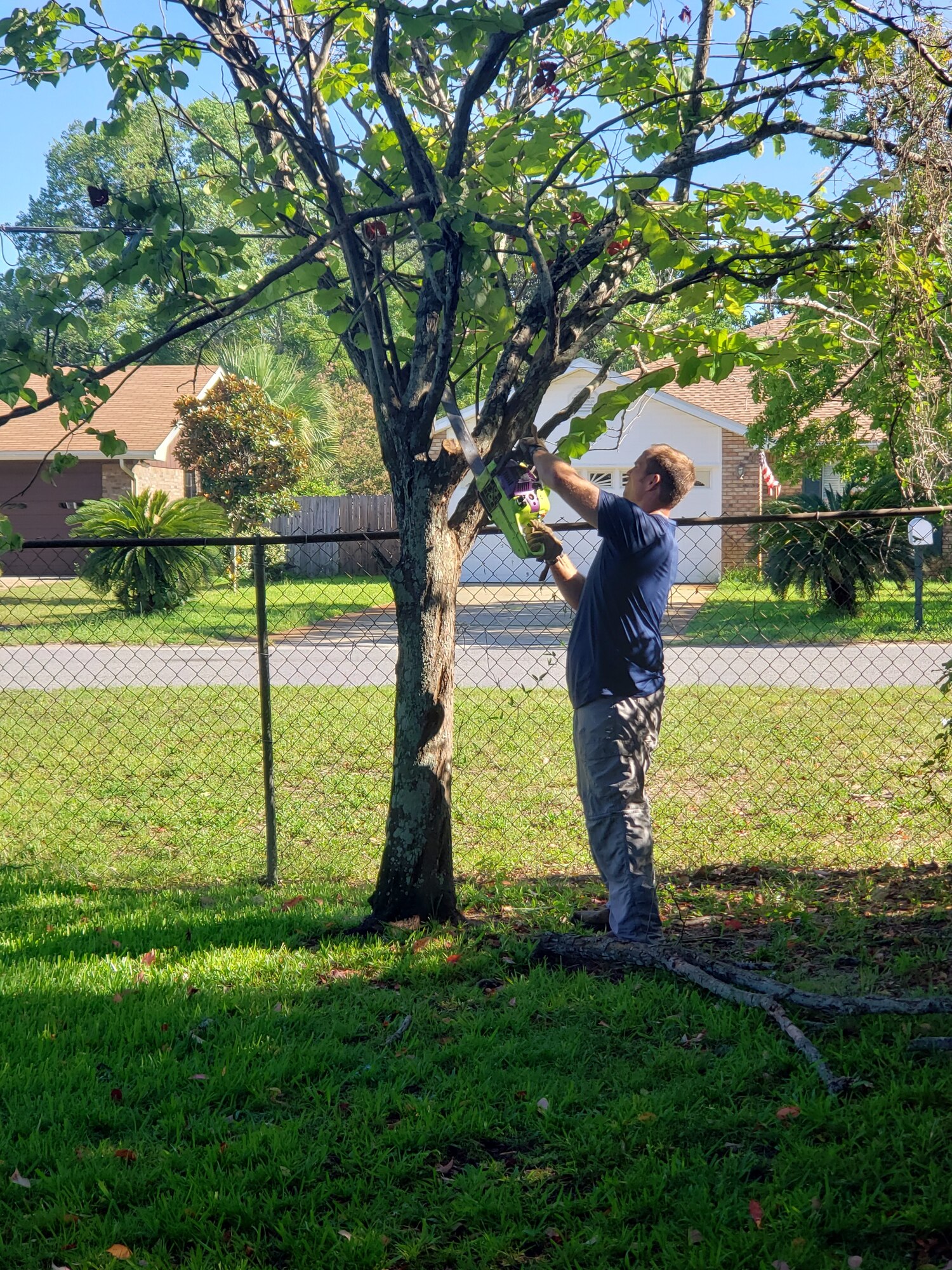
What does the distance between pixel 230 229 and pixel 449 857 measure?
254cm

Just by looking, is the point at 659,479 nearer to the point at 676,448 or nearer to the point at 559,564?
the point at 559,564

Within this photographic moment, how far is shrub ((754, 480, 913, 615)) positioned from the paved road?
226cm

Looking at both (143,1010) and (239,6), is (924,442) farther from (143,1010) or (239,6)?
(143,1010)

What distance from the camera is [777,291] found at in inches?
187

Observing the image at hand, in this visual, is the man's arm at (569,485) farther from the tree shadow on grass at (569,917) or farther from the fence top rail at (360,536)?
the tree shadow on grass at (569,917)

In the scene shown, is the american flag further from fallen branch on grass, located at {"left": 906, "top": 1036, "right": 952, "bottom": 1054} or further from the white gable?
fallen branch on grass, located at {"left": 906, "top": 1036, "right": 952, "bottom": 1054}

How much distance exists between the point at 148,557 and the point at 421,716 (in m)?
12.8

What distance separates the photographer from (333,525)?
2589 centimetres

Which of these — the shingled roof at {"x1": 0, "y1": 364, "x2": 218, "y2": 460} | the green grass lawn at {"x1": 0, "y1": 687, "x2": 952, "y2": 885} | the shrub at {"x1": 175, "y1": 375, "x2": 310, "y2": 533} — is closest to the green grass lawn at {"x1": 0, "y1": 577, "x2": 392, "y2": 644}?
→ the shrub at {"x1": 175, "y1": 375, "x2": 310, "y2": 533}

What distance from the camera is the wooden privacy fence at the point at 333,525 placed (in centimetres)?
2470

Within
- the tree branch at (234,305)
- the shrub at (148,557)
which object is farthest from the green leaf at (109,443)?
the shrub at (148,557)

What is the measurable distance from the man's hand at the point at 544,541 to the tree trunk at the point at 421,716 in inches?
19.1

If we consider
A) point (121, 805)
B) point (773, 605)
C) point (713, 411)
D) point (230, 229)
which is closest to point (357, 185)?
point (230, 229)

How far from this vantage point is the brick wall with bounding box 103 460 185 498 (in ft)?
78.8
